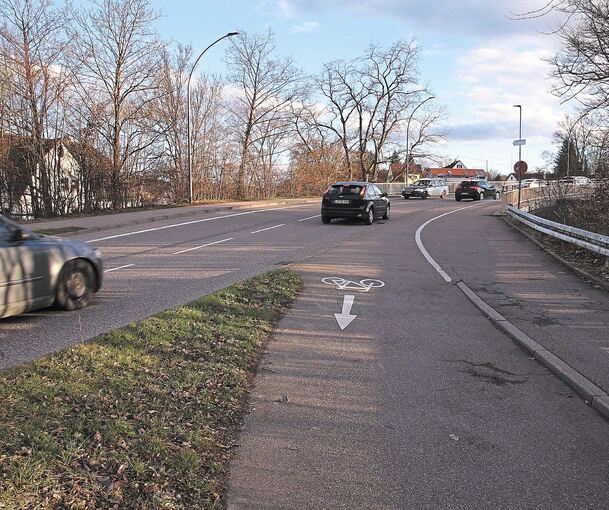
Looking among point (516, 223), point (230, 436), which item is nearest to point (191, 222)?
point (516, 223)

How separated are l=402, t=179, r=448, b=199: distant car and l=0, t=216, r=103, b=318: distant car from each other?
42583 mm

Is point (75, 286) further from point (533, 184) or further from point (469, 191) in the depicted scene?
point (533, 184)

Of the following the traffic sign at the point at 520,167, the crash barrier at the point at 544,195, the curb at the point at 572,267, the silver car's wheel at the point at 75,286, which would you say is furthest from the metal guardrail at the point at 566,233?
the silver car's wheel at the point at 75,286

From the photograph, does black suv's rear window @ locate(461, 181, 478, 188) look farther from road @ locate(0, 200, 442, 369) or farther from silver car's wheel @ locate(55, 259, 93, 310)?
silver car's wheel @ locate(55, 259, 93, 310)

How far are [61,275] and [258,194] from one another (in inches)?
1583

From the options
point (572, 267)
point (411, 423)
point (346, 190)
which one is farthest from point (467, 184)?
point (411, 423)

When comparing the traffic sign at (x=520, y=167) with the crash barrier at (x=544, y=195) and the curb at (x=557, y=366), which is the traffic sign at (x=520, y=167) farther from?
the curb at (x=557, y=366)

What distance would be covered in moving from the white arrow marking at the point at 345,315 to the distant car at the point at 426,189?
4103 cm

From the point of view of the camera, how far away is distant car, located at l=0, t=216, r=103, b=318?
6.39m

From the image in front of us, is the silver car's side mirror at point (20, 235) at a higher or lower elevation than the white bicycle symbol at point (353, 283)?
higher

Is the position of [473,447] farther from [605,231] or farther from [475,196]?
[475,196]

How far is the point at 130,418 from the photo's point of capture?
3809 millimetres

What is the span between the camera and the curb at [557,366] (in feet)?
14.7

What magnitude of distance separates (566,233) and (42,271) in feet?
48.4
